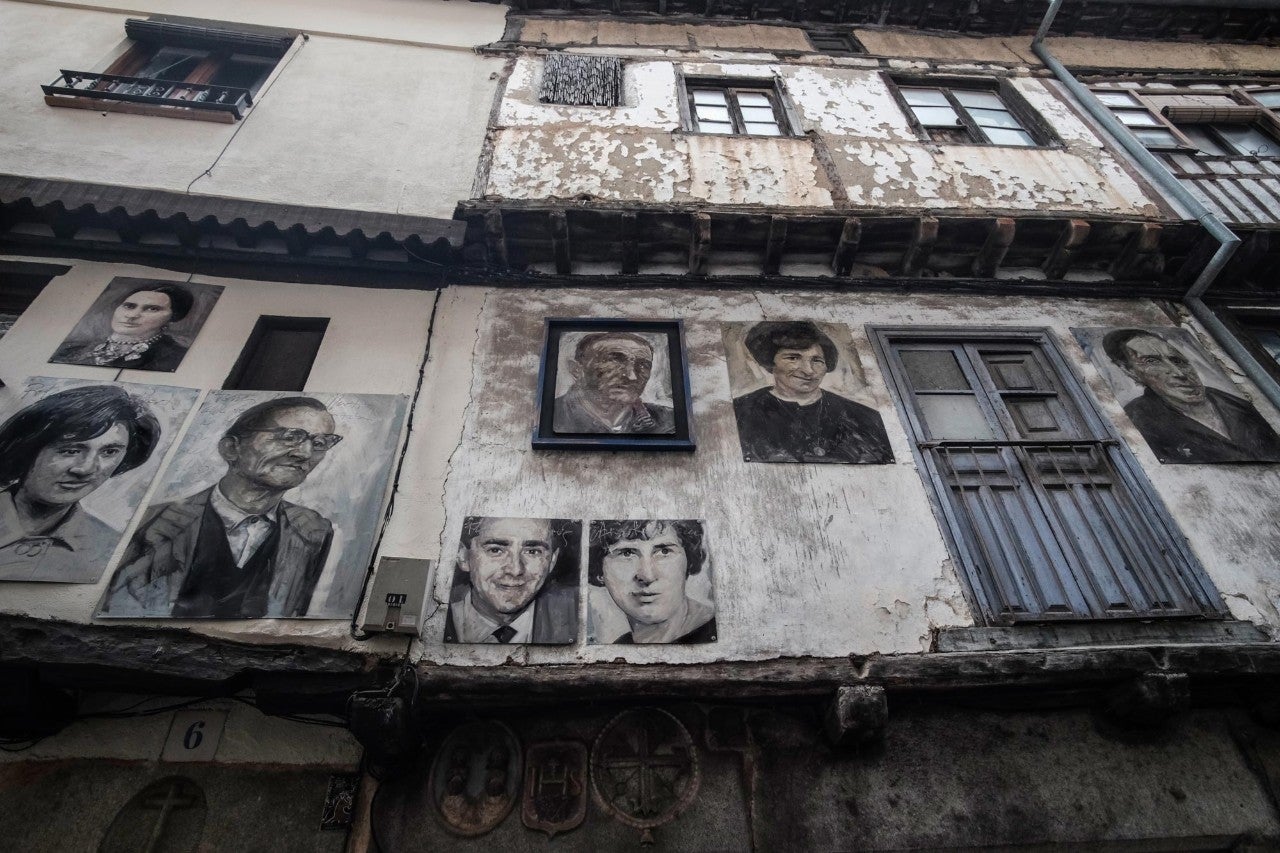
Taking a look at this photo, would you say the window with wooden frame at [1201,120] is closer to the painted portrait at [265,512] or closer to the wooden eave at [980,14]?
the wooden eave at [980,14]

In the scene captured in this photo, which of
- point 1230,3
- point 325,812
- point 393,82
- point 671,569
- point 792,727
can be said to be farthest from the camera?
point 1230,3

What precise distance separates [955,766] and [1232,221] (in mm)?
7060

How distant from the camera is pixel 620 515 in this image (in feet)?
16.6

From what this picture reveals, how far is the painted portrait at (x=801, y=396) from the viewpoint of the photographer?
5.53 m

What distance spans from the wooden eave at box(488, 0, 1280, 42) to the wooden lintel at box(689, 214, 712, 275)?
539 cm

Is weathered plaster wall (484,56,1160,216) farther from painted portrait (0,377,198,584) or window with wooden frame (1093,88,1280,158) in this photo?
painted portrait (0,377,198,584)

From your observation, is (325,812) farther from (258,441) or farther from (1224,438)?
(1224,438)

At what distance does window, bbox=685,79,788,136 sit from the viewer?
27.3 ft

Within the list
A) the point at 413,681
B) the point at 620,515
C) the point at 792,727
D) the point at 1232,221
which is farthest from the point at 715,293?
the point at 1232,221

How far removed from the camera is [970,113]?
29.0 feet

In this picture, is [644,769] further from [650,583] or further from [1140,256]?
[1140,256]

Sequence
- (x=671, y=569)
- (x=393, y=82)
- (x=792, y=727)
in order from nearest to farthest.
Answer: (x=792, y=727) < (x=671, y=569) < (x=393, y=82)

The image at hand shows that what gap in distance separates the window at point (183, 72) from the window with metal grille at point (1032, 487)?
795cm

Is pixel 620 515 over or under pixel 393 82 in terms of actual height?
under
